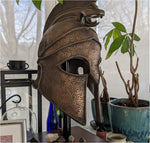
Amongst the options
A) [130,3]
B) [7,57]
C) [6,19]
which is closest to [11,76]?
[7,57]

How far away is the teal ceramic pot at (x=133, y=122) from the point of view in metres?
0.77

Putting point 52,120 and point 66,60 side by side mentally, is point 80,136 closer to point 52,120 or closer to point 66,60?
point 52,120

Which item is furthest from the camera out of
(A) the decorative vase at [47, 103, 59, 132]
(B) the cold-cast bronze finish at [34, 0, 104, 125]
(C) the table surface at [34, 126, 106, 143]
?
(A) the decorative vase at [47, 103, 59, 132]

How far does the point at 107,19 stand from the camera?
1228 millimetres

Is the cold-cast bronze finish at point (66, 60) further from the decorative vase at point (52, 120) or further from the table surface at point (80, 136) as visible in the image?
the decorative vase at point (52, 120)

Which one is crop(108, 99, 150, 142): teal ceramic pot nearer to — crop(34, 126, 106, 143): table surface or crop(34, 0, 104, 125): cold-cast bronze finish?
crop(34, 126, 106, 143): table surface

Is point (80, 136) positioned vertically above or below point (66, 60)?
below

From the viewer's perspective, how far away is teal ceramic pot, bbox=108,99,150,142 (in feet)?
2.53

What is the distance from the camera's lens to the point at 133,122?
0.78m

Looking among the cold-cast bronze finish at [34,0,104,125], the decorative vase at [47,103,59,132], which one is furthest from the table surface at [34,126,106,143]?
the cold-cast bronze finish at [34,0,104,125]

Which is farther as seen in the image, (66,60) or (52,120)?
(52,120)

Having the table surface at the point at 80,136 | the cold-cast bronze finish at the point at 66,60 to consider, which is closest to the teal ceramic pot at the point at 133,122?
Answer: the table surface at the point at 80,136

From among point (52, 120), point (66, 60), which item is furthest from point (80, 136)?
point (66, 60)

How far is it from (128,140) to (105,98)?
30cm
